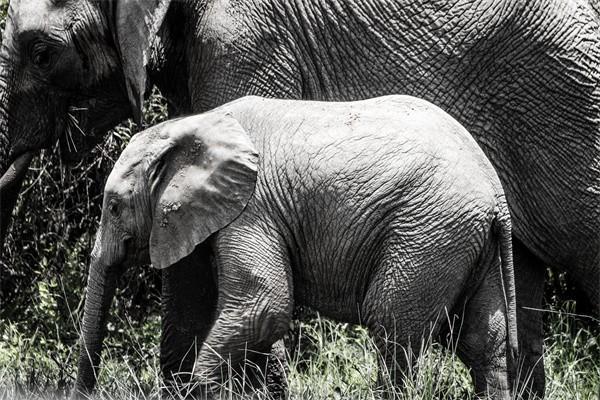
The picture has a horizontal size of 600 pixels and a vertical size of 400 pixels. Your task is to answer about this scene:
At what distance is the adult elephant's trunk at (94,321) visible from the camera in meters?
5.12

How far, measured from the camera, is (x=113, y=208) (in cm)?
513

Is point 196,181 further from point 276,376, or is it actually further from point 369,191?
point 276,376

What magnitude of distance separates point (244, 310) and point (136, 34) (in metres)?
1.20

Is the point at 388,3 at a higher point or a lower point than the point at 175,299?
higher

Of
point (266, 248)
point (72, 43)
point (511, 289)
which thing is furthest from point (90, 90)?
point (511, 289)

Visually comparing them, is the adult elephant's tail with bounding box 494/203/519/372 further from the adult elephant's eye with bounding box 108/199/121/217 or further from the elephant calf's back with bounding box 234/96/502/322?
the adult elephant's eye with bounding box 108/199/121/217

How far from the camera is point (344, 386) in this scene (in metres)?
5.47

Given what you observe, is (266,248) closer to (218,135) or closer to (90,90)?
(218,135)

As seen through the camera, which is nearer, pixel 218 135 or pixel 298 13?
pixel 218 135

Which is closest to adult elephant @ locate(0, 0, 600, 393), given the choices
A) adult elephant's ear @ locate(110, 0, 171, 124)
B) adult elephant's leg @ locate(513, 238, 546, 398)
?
adult elephant's ear @ locate(110, 0, 171, 124)

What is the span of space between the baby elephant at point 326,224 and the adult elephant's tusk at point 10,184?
816mm

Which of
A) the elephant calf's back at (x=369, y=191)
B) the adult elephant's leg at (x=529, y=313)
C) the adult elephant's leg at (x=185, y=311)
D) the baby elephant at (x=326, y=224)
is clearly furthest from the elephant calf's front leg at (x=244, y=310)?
the adult elephant's leg at (x=529, y=313)

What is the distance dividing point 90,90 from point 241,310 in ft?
4.26

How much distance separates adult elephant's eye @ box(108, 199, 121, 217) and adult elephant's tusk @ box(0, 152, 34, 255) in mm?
831
